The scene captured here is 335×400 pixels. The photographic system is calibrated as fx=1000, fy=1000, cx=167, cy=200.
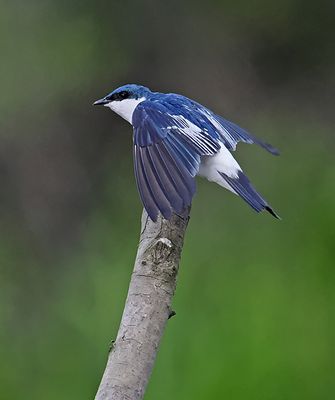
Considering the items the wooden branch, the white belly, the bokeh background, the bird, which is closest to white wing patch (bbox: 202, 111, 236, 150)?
the bird

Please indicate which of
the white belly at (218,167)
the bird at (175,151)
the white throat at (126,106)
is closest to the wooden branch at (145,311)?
the bird at (175,151)

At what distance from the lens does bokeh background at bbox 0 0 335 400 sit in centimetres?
222

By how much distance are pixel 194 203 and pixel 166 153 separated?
4.71ft

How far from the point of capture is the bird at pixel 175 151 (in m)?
1.31

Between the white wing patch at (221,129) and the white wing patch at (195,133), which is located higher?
the white wing patch at (221,129)

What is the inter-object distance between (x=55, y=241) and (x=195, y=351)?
1.13 meters

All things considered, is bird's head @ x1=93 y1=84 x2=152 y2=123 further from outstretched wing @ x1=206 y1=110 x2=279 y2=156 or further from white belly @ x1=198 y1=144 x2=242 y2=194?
white belly @ x1=198 y1=144 x2=242 y2=194

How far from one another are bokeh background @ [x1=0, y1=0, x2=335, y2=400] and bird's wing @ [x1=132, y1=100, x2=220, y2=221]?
0.76m

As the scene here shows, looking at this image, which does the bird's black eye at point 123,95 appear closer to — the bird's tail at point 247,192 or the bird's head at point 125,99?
the bird's head at point 125,99

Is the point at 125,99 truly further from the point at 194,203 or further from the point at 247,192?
the point at 194,203

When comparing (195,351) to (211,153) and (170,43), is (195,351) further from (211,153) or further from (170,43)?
(170,43)

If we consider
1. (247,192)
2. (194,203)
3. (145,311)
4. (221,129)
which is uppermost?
(194,203)

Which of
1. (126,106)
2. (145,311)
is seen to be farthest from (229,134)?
(145,311)

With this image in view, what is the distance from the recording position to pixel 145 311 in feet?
3.90
